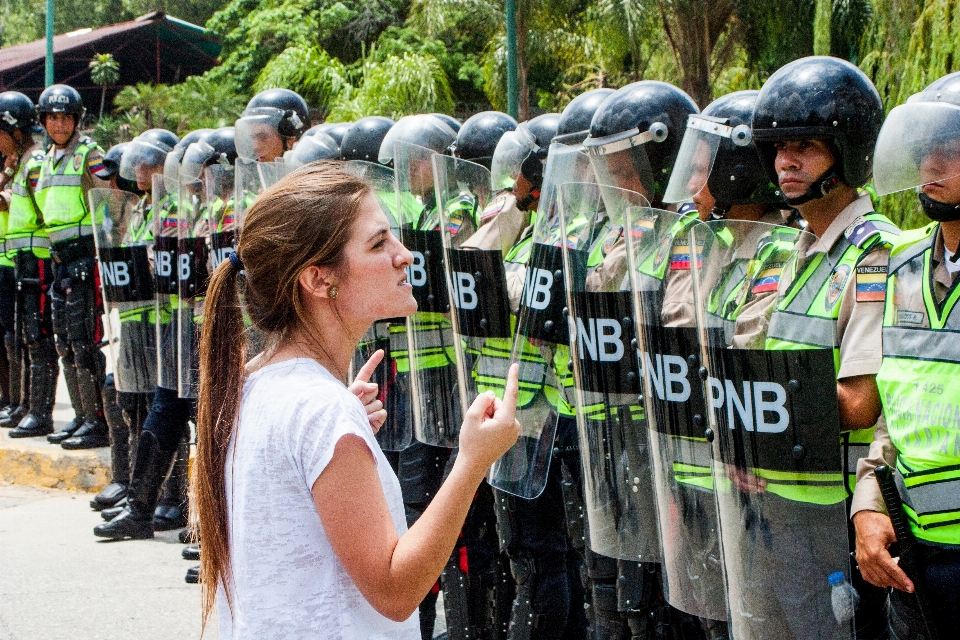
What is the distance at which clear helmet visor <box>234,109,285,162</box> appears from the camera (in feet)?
19.2

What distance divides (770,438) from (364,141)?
2.95 metres

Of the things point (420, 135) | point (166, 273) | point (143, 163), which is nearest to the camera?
point (420, 135)

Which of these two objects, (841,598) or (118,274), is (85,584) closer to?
(118,274)

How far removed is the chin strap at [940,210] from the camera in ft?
8.25

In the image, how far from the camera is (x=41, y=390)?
801cm

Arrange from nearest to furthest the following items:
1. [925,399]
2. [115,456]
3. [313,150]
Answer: [925,399]
[313,150]
[115,456]

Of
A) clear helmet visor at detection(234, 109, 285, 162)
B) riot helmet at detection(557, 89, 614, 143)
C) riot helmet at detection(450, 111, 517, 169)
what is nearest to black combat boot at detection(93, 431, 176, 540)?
clear helmet visor at detection(234, 109, 285, 162)

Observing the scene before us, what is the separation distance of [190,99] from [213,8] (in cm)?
1836

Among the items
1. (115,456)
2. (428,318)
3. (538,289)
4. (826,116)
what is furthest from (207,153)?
(826,116)

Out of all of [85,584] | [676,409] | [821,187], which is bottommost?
[85,584]

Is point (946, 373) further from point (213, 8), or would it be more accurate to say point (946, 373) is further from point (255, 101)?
point (213, 8)

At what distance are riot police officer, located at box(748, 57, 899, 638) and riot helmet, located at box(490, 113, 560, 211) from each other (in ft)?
3.28

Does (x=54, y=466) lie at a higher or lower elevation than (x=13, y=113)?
lower

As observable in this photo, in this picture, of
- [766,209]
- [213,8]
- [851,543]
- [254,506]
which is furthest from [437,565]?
[213,8]
